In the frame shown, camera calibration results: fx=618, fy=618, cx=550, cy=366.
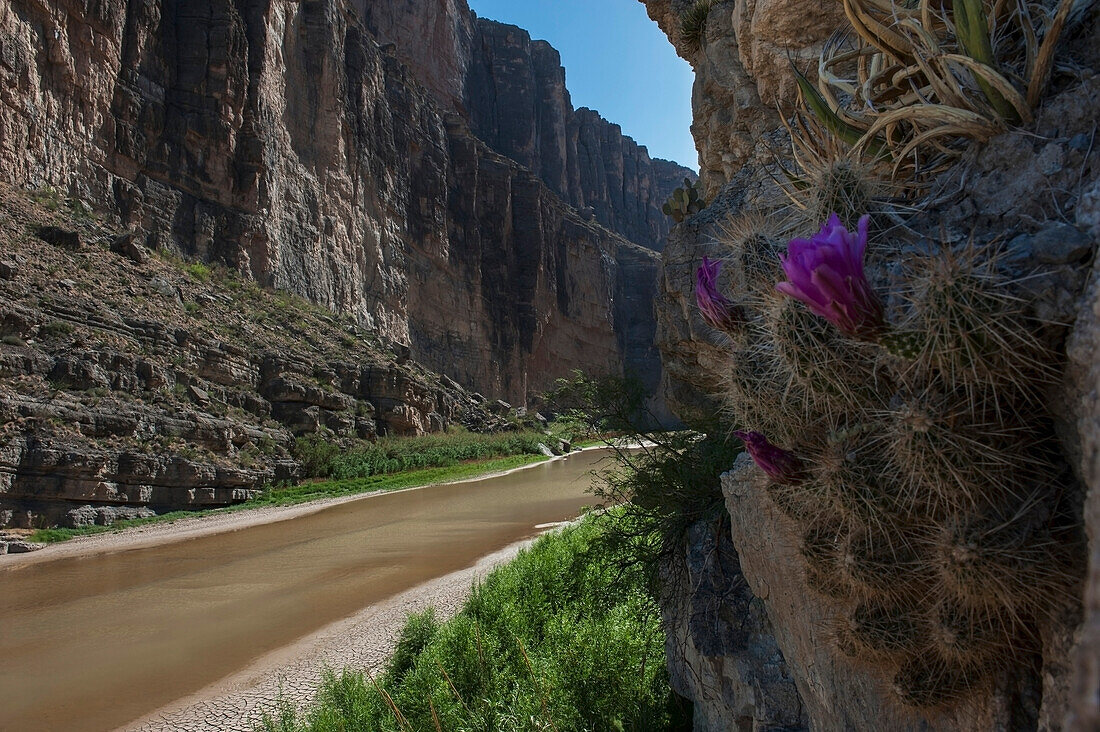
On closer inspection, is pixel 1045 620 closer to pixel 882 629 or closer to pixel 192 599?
pixel 882 629

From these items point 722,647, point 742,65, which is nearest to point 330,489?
point 742,65

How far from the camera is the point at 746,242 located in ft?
6.23

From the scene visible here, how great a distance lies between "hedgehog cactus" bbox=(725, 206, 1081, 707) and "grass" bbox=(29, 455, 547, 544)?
17364mm

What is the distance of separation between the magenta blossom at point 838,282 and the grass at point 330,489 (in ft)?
57.5

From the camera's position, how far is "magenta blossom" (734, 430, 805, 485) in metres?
1.55

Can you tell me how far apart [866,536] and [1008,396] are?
1.53ft

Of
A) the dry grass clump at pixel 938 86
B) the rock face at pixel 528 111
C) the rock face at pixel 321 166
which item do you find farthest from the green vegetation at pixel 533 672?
the rock face at pixel 528 111

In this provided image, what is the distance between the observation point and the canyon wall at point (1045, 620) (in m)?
1.04

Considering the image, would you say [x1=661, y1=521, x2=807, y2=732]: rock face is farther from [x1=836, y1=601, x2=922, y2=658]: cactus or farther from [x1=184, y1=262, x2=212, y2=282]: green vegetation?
[x1=184, y1=262, x2=212, y2=282]: green vegetation

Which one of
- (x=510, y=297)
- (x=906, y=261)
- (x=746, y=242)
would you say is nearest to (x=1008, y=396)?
(x=906, y=261)

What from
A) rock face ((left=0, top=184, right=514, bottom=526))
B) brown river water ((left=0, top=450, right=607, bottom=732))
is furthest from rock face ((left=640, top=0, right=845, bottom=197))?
rock face ((left=0, top=184, right=514, bottom=526))

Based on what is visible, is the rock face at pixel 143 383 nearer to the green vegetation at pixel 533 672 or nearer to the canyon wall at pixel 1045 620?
the green vegetation at pixel 533 672

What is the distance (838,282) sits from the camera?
3.88 feet

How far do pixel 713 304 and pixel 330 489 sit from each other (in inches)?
901
